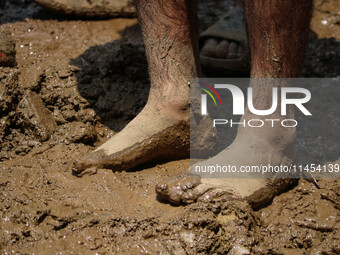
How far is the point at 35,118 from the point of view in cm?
228

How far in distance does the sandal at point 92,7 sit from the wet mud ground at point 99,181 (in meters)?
0.24

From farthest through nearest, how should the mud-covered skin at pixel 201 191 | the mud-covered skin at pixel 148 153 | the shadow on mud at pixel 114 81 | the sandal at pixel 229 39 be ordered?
the sandal at pixel 229 39, the shadow on mud at pixel 114 81, the mud-covered skin at pixel 148 153, the mud-covered skin at pixel 201 191

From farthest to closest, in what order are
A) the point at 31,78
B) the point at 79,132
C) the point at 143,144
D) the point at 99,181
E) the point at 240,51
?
the point at 240,51 → the point at 31,78 → the point at 79,132 → the point at 143,144 → the point at 99,181

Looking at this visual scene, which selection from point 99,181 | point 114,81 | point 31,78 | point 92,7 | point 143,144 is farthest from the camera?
point 92,7

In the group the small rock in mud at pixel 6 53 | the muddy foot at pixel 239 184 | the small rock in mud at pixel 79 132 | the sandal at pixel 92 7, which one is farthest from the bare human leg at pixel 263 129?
the sandal at pixel 92 7

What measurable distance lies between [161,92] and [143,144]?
0.25 m

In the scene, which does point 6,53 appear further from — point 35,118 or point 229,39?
point 229,39

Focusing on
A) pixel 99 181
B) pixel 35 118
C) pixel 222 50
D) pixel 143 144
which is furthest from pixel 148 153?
pixel 222 50

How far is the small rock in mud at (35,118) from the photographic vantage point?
88.8 inches

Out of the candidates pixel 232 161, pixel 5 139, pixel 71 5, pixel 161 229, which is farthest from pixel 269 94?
pixel 71 5

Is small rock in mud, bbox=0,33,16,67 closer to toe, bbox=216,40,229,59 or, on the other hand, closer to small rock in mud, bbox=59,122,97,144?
small rock in mud, bbox=59,122,97,144

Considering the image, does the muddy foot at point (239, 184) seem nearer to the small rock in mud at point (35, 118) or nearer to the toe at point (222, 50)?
the small rock in mud at point (35, 118)

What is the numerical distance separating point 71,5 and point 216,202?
83.4 inches

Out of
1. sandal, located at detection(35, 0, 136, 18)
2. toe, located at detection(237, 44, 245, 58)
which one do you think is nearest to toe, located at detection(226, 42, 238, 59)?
toe, located at detection(237, 44, 245, 58)
